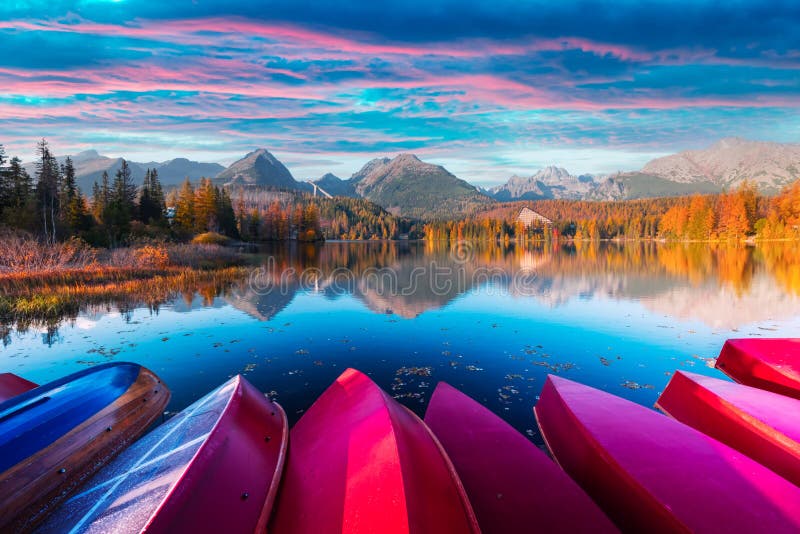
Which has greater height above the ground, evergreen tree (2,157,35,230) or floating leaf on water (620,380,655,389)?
evergreen tree (2,157,35,230)

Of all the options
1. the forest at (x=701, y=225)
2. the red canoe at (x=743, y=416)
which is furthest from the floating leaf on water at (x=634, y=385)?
the forest at (x=701, y=225)

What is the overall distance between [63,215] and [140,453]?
5769cm

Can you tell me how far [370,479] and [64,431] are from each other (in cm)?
550

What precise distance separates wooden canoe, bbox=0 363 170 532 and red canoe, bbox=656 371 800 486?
1090 cm

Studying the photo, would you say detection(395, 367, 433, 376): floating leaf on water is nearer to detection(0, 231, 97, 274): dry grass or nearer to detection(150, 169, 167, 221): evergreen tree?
detection(0, 231, 97, 274): dry grass

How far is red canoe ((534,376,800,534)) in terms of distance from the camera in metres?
4.60

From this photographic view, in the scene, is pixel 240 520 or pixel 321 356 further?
pixel 321 356

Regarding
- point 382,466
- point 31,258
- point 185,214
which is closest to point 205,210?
point 185,214

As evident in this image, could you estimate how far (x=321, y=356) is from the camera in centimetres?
1380

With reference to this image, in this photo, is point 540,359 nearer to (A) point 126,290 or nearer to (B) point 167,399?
(B) point 167,399

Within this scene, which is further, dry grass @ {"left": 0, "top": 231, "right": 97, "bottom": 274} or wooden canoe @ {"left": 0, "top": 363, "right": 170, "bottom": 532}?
dry grass @ {"left": 0, "top": 231, "right": 97, "bottom": 274}

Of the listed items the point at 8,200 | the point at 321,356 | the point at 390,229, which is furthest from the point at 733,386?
the point at 390,229

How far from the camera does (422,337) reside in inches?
643

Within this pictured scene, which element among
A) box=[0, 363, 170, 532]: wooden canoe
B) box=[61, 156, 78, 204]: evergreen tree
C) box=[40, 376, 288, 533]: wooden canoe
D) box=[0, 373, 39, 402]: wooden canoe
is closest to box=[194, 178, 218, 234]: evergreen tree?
box=[61, 156, 78, 204]: evergreen tree
